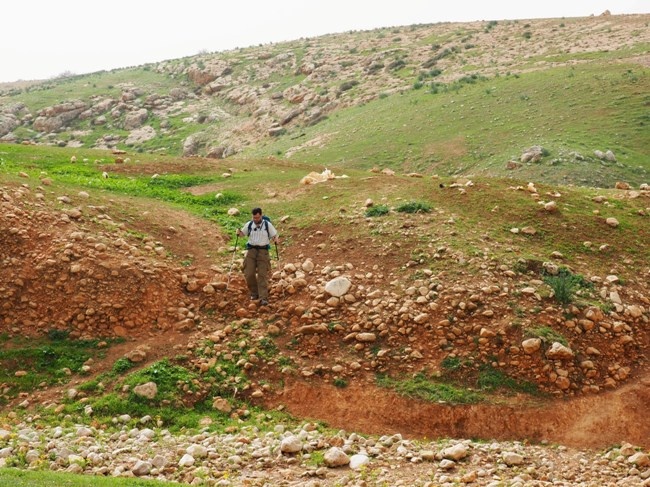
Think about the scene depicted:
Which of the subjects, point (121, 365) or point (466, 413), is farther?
point (121, 365)

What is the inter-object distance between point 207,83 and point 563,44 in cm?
3946

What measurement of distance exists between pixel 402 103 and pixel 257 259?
3367 cm

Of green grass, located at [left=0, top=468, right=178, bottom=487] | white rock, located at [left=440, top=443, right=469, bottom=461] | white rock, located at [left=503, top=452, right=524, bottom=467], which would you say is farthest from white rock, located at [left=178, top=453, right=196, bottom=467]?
white rock, located at [left=503, top=452, right=524, bottom=467]

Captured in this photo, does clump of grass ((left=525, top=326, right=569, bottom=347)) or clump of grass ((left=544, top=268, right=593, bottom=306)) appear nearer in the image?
clump of grass ((left=525, top=326, right=569, bottom=347))

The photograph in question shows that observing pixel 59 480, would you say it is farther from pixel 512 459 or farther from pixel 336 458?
pixel 512 459

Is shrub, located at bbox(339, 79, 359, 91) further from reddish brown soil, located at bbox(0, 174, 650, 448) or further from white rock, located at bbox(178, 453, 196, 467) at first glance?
white rock, located at bbox(178, 453, 196, 467)

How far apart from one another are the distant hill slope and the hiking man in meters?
15.5

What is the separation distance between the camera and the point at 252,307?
11797 millimetres

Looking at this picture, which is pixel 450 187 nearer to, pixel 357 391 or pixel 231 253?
pixel 231 253

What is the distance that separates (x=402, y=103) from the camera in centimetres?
4347

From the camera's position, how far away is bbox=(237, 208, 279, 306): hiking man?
1205 centimetres

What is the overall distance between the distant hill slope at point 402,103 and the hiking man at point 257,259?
15.5 m

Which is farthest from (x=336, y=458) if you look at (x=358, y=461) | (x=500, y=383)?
(x=500, y=383)

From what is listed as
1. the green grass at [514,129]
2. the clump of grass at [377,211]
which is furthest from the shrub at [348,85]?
the clump of grass at [377,211]
